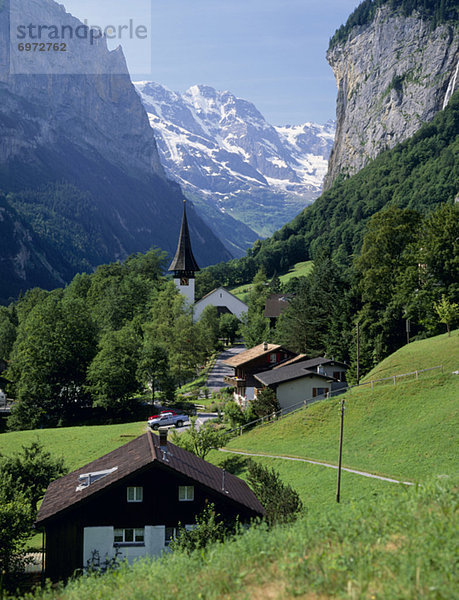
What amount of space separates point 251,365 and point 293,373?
30.9 feet

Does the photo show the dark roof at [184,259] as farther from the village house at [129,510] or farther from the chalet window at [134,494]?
the chalet window at [134,494]

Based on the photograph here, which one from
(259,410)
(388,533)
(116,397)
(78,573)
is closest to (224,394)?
(116,397)

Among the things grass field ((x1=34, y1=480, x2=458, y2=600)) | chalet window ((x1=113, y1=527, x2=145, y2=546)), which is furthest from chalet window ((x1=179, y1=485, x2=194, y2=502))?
grass field ((x1=34, y1=480, x2=458, y2=600))

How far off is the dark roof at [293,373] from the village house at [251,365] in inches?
144

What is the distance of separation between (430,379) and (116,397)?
36330 mm

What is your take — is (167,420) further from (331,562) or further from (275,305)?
(275,305)

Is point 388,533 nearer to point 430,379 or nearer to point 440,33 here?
point 430,379

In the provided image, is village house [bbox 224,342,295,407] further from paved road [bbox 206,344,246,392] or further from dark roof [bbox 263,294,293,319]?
dark roof [bbox 263,294,293,319]

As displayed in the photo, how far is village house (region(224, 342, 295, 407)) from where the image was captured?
197 feet

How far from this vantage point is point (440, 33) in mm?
184000

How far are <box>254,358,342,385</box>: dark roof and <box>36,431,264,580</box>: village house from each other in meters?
26.1

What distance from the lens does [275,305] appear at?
110 meters

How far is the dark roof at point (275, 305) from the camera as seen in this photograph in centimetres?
10706

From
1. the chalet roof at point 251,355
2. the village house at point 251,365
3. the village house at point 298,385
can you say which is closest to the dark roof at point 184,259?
the chalet roof at point 251,355
